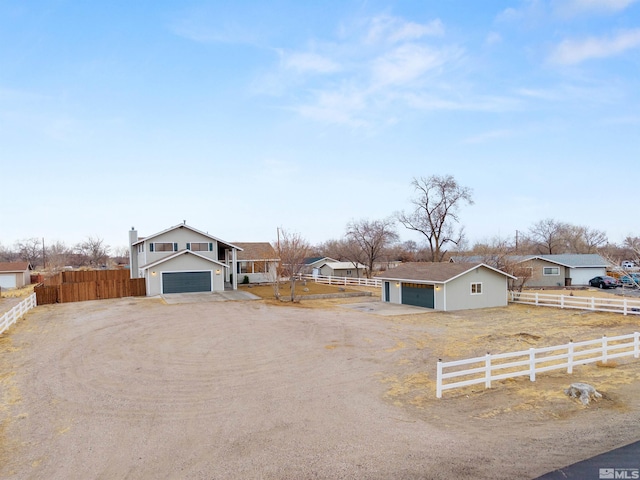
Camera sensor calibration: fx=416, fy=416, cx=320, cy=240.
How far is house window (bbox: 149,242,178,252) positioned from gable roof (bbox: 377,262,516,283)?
64.9 ft

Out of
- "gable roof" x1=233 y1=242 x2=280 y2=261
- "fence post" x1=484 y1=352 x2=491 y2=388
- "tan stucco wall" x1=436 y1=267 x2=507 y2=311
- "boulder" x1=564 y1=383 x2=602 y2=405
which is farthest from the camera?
"gable roof" x1=233 y1=242 x2=280 y2=261

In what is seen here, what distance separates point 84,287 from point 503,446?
111ft

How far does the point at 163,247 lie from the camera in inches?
1526

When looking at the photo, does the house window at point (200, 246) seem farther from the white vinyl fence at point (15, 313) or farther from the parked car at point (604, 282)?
the parked car at point (604, 282)

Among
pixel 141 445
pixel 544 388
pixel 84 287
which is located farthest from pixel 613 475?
pixel 84 287

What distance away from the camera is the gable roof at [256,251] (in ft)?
146

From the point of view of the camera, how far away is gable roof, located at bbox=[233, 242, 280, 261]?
1755 inches

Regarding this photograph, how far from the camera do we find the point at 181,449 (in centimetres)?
757

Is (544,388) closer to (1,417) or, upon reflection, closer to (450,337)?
(450,337)

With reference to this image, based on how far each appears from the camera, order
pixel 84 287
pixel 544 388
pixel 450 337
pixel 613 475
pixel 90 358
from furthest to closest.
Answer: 1. pixel 84 287
2. pixel 450 337
3. pixel 90 358
4. pixel 544 388
5. pixel 613 475

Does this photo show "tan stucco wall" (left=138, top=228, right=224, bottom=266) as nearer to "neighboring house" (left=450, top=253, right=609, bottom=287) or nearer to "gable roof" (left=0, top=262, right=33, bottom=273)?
"gable roof" (left=0, top=262, right=33, bottom=273)

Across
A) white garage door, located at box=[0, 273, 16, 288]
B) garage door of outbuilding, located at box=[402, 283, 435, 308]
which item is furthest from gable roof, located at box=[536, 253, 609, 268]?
white garage door, located at box=[0, 273, 16, 288]

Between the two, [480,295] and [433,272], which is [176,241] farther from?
[480,295]

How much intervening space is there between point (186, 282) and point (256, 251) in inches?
474
